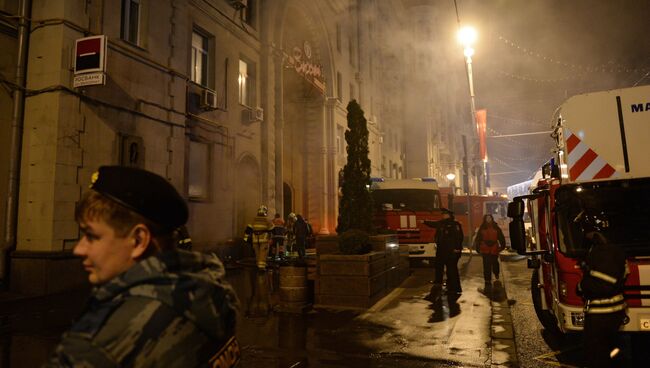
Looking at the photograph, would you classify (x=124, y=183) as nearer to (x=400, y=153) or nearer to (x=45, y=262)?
(x=45, y=262)

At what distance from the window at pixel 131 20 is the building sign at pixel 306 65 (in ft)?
27.8

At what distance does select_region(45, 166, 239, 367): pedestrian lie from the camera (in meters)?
1.16

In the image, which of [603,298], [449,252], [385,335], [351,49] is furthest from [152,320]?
[351,49]

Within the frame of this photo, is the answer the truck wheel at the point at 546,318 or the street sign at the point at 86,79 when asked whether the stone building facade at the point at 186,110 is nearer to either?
the street sign at the point at 86,79

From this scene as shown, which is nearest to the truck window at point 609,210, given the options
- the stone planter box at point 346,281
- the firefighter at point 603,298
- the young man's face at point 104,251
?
the firefighter at point 603,298

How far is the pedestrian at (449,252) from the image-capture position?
9258 millimetres

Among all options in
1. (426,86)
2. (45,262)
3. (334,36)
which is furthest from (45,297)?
(426,86)

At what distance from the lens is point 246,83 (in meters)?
17.0

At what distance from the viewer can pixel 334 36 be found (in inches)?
968

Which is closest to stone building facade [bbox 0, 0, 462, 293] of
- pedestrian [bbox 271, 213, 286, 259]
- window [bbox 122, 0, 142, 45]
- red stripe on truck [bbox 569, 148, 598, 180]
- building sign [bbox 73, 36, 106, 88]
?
window [bbox 122, 0, 142, 45]

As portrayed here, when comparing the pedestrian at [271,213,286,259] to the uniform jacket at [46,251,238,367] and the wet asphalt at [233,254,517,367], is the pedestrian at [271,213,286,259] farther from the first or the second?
the uniform jacket at [46,251,238,367]

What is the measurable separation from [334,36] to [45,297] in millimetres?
20277

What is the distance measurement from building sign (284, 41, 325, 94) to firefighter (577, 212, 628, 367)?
16905 millimetres

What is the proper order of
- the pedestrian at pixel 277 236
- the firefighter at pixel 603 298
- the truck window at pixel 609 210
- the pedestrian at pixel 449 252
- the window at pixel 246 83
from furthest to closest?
the window at pixel 246 83 → the pedestrian at pixel 277 236 → the pedestrian at pixel 449 252 → the truck window at pixel 609 210 → the firefighter at pixel 603 298
